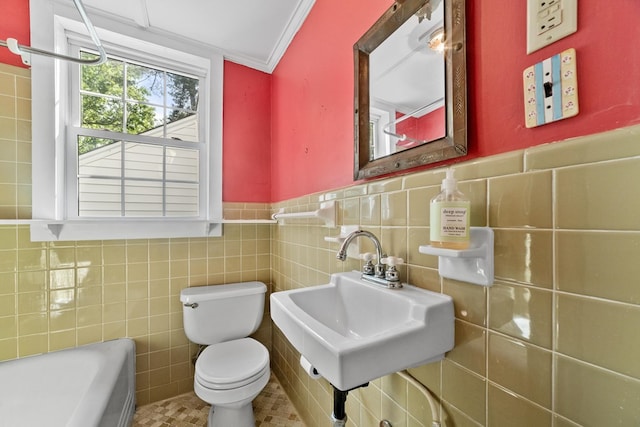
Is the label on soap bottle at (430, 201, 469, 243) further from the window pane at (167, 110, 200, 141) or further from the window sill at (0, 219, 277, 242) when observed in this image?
the window pane at (167, 110, 200, 141)

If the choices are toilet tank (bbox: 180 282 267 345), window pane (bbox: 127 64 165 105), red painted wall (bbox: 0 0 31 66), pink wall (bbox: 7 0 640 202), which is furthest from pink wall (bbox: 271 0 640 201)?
red painted wall (bbox: 0 0 31 66)

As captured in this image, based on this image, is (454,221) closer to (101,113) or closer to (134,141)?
(134,141)

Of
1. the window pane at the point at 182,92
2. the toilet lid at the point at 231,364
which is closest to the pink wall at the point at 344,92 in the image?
the window pane at the point at 182,92

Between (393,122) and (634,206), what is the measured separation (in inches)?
24.4

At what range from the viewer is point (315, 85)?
1.35 m

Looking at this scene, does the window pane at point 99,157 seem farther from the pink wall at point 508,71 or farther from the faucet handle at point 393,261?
the faucet handle at point 393,261

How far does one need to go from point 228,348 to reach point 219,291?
1.11ft

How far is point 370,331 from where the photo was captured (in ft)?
2.63

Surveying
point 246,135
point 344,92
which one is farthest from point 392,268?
point 246,135

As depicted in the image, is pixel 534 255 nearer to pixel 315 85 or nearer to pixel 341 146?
pixel 341 146

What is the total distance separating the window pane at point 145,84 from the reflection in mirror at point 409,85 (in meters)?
1.52

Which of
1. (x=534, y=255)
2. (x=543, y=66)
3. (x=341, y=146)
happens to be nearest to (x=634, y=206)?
(x=534, y=255)

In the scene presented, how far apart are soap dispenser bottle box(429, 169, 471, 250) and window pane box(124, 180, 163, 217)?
177 centimetres

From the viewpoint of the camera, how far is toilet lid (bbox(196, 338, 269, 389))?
1197 mm
